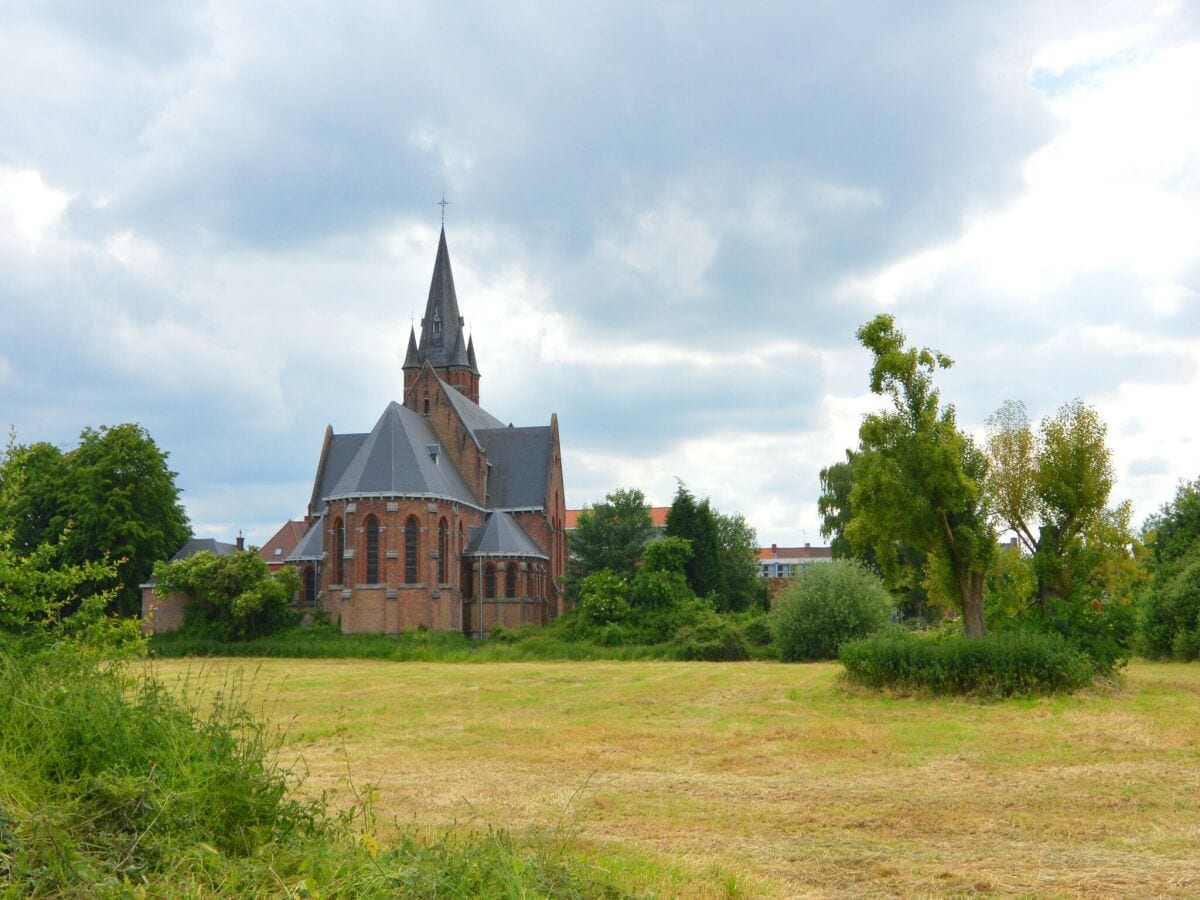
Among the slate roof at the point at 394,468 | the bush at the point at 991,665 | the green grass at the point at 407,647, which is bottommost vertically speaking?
the green grass at the point at 407,647

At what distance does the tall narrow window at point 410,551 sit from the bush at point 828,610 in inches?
865

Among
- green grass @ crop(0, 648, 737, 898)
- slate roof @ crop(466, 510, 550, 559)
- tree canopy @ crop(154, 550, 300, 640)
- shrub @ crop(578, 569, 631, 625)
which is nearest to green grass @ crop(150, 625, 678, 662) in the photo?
tree canopy @ crop(154, 550, 300, 640)

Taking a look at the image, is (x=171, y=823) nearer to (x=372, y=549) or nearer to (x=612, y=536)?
(x=372, y=549)

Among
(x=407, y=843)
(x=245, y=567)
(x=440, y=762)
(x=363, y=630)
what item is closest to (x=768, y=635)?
(x=363, y=630)

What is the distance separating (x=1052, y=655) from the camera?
21.6 metres

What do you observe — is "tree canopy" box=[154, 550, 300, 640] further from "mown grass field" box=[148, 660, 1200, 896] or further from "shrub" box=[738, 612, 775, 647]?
"mown grass field" box=[148, 660, 1200, 896]

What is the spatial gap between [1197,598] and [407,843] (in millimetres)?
38093

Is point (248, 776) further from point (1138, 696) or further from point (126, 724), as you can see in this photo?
point (1138, 696)

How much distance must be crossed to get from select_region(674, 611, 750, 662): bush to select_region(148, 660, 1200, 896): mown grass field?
17963mm

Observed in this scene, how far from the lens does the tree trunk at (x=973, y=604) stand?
82.2 ft

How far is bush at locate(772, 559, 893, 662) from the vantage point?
36.7m

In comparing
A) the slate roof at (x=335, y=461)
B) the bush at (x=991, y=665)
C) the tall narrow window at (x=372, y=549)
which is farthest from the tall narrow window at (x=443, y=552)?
the bush at (x=991, y=665)

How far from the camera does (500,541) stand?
60000 millimetres

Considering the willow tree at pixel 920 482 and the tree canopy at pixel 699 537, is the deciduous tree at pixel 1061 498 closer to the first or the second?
the willow tree at pixel 920 482
